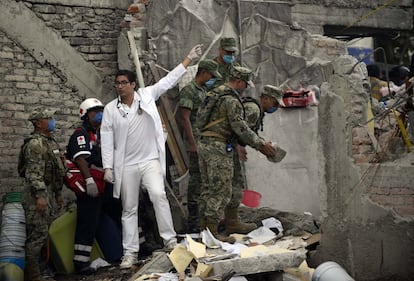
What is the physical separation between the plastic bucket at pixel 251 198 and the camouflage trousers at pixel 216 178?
1.43 m

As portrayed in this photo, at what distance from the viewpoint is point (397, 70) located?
12.1m

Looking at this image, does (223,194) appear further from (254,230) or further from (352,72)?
(352,72)

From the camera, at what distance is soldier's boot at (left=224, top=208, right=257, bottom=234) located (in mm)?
8594

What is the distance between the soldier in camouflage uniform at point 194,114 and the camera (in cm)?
887

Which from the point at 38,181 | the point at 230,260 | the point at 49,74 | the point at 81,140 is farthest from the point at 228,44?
the point at 230,260

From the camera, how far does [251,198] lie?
9734 millimetres

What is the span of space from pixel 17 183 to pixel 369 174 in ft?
14.7

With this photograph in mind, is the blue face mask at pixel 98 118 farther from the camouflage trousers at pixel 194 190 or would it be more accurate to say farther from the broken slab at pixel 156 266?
the broken slab at pixel 156 266

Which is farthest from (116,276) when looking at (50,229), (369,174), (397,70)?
(397,70)

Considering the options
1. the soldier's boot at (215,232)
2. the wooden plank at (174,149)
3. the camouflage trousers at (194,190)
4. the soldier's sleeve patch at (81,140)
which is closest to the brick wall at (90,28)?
the wooden plank at (174,149)

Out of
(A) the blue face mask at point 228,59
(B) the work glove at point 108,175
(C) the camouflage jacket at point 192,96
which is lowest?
(B) the work glove at point 108,175

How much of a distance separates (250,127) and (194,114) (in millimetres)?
1056

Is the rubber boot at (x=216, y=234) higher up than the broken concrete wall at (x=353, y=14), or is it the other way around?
the broken concrete wall at (x=353, y=14)

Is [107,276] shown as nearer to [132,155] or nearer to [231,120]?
[132,155]
